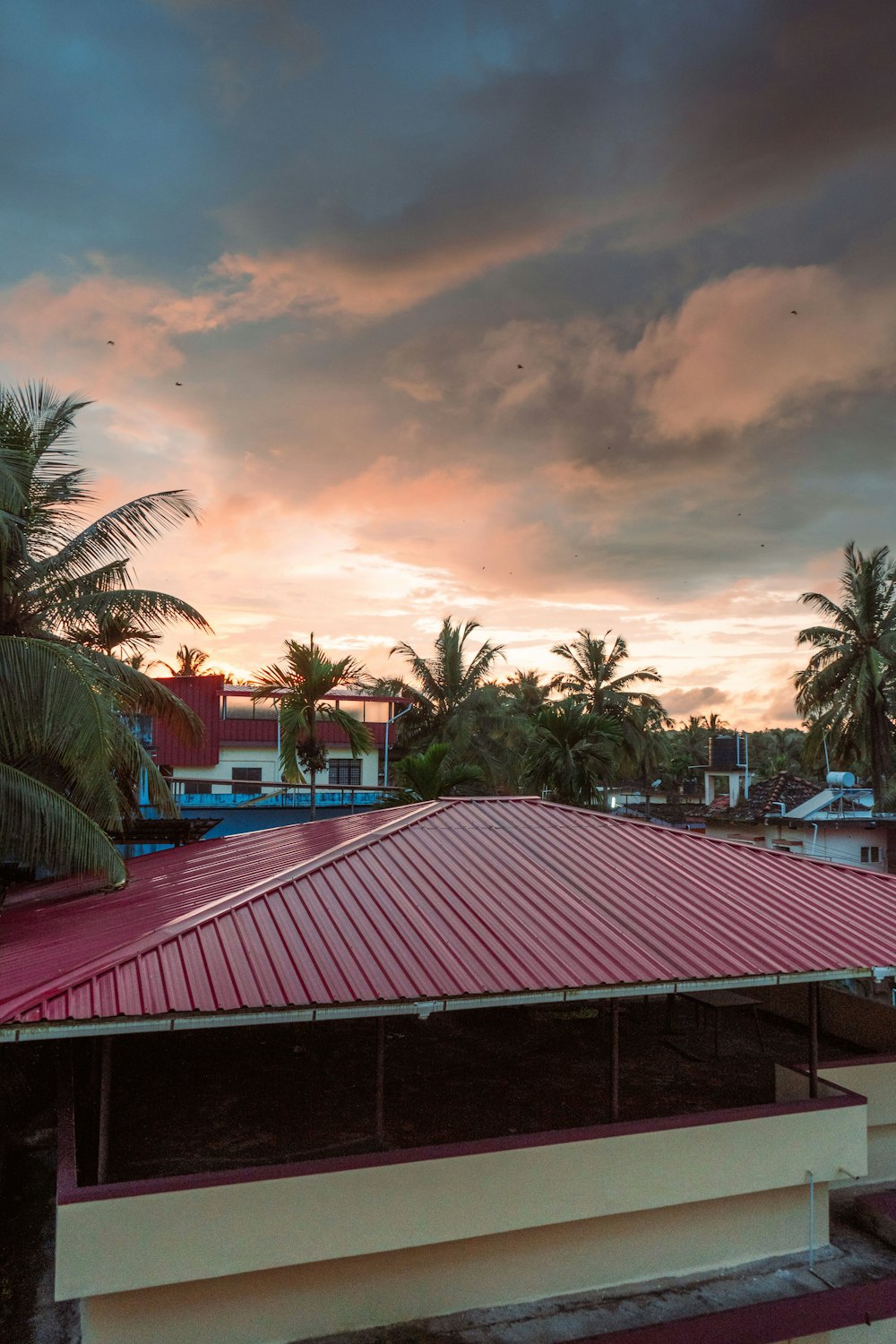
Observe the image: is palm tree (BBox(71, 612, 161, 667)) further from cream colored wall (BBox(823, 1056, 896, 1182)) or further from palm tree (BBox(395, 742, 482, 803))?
cream colored wall (BBox(823, 1056, 896, 1182))

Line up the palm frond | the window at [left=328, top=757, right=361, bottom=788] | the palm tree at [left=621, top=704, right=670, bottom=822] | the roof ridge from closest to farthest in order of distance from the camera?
the roof ridge
the palm frond
the palm tree at [left=621, top=704, right=670, bottom=822]
the window at [left=328, top=757, right=361, bottom=788]

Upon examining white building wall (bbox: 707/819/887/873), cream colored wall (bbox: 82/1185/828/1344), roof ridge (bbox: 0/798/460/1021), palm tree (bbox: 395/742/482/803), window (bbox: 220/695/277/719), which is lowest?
cream colored wall (bbox: 82/1185/828/1344)

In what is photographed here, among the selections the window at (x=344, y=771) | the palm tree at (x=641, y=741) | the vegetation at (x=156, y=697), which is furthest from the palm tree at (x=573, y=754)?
the window at (x=344, y=771)

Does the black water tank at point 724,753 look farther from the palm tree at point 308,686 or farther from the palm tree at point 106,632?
the palm tree at point 106,632

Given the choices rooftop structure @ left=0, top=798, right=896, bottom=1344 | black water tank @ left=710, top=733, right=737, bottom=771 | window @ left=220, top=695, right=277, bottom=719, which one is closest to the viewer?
rooftop structure @ left=0, top=798, right=896, bottom=1344

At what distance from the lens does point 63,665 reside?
1016 centimetres

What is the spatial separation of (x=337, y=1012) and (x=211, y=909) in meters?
1.86

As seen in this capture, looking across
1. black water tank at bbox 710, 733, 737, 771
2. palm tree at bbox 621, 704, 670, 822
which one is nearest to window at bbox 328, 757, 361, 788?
palm tree at bbox 621, 704, 670, 822

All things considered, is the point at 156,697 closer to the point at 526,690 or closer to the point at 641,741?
the point at 641,741

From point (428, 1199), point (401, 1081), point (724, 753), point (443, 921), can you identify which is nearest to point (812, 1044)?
point (443, 921)

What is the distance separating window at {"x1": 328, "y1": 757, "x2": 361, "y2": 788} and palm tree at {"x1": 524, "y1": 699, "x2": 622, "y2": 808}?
15.0m

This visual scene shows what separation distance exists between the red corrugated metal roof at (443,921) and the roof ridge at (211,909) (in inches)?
1.0

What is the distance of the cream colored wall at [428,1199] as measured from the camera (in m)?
5.94

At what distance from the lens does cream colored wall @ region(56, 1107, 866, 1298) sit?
19.5 ft
